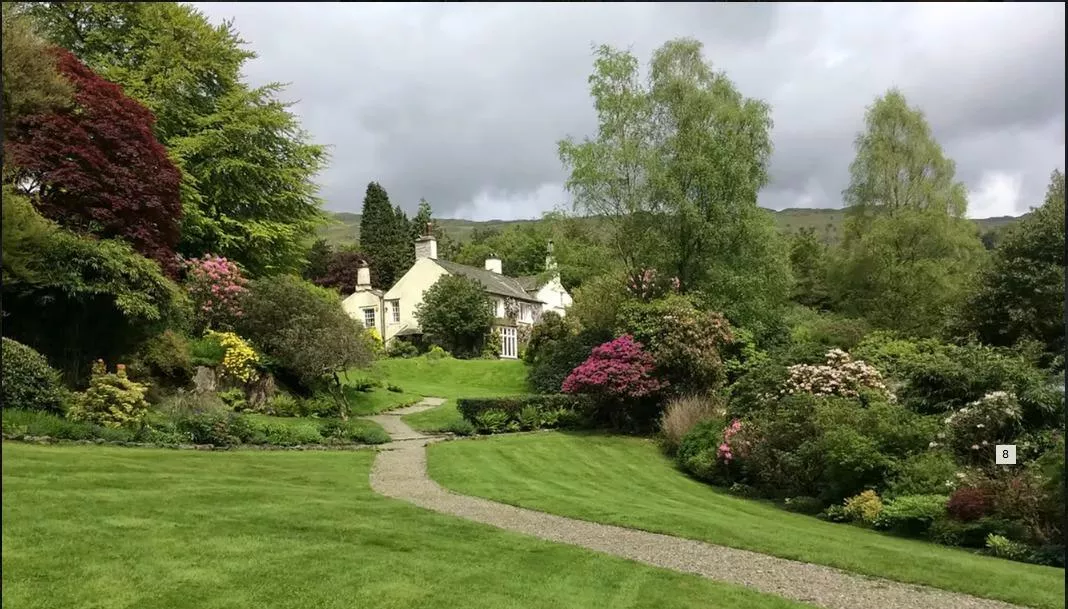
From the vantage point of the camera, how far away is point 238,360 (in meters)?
19.5

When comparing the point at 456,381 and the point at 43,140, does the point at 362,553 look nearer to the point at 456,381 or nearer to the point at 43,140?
the point at 43,140

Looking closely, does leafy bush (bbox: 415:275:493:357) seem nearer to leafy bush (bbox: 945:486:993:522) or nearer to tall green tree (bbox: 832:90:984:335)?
tall green tree (bbox: 832:90:984:335)

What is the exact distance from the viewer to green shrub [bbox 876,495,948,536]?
11398 millimetres

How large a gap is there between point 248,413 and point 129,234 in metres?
5.70

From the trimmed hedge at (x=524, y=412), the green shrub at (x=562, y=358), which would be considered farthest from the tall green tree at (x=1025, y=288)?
the trimmed hedge at (x=524, y=412)

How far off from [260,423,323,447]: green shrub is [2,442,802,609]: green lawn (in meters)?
5.48

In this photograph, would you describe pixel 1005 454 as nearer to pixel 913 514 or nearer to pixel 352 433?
pixel 913 514

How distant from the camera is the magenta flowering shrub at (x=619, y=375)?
21.3 meters

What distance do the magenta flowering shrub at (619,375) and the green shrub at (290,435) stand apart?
332 inches

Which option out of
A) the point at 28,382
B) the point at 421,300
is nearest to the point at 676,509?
the point at 28,382

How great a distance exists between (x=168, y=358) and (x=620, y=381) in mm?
12722

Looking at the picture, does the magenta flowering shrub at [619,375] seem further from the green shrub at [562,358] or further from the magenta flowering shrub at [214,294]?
the magenta flowering shrub at [214,294]

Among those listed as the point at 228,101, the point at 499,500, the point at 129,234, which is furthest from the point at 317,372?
the point at 228,101

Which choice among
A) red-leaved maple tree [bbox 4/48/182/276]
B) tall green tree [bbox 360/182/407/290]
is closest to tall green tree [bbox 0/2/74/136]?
red-leaved maple tree [bbox 4/48/182/276]
